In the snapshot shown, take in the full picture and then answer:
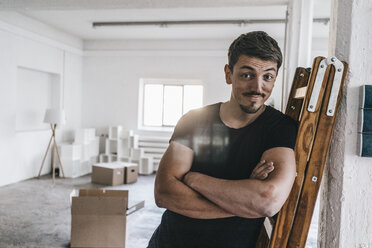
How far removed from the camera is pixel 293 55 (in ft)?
9.52

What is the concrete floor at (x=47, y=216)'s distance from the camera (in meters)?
3.44

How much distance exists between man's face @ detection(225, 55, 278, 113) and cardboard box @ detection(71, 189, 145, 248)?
6.77 ft

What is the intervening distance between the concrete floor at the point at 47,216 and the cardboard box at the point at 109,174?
15cm

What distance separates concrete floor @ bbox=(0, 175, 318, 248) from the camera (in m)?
3.44

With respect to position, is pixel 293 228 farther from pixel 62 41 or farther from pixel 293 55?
pixel 62 41

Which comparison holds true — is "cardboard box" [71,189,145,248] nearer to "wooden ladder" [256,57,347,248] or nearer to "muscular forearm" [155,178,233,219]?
"muscular forearm" [155,178,233,219]

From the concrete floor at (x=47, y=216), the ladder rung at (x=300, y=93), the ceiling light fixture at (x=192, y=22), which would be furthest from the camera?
the ceiling light fixture at (x=192, y=22)

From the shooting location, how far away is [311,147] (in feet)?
4.32

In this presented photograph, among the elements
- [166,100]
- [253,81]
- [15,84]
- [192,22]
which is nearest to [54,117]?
[15,84]

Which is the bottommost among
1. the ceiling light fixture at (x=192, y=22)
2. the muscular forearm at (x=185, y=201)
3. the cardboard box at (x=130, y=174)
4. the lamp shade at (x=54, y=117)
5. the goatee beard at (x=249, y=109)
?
the cardboard box at (x=130, y=174)

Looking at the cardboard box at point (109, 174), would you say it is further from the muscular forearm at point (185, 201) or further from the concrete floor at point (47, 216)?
the muscular forearm at point (185, 201)

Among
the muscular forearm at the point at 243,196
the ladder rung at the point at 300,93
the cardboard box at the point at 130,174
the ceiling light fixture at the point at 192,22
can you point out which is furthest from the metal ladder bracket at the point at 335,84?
the cardboard box at the point at 130,174

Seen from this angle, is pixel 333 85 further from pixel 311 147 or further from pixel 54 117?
pixel 54 117

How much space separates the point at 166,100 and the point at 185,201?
21.6 feet
